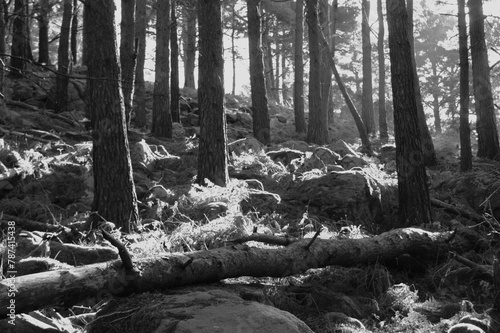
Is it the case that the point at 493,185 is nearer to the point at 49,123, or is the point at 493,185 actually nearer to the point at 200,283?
the point at 200,283

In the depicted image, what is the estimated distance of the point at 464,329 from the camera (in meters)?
5.12

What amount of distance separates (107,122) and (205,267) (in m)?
3.39

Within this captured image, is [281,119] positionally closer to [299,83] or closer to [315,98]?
[299,83]

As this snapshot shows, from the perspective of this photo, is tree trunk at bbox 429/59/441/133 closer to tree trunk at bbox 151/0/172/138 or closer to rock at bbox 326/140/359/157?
rock at bbox 326/140/359/157

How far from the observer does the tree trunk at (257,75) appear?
647 inches

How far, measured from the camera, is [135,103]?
58.9ft

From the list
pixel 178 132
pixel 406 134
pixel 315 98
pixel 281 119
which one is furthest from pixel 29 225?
pixel 281 119

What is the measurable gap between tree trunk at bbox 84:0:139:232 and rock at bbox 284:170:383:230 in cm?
356

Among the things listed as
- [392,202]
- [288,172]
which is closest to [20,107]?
[288,172]

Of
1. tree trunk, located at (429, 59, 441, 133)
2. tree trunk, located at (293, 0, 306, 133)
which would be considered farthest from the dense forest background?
tree trunk, located at (429, 59, 441, 133)

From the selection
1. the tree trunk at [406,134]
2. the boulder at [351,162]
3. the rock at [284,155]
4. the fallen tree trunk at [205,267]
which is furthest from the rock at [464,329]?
the rock at [284,155]

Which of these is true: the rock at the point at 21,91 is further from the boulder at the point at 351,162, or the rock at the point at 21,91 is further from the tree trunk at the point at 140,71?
the boulder at the point at 351,162

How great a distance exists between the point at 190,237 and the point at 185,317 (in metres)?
2.99

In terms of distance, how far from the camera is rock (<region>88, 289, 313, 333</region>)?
170 inches
